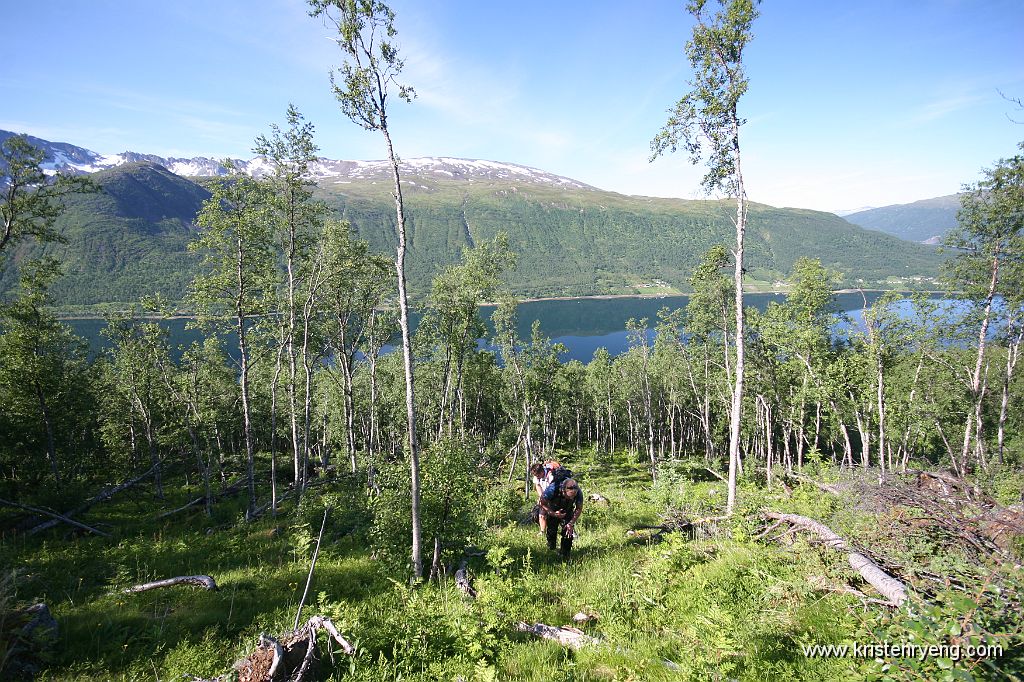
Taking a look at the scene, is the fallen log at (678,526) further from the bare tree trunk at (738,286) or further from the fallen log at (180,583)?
the fallen log at (180,583)

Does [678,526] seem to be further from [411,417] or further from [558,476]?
[411,417]

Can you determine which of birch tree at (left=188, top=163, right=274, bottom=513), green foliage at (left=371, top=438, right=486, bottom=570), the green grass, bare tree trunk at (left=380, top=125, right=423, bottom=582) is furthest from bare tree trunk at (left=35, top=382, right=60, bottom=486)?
bare tree trunk at (left=380, top=125, right=423, bottom=582)

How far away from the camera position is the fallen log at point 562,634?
→ 20.7 feet

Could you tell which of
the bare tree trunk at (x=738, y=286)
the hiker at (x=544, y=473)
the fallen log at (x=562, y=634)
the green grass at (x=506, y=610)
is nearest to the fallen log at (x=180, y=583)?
the green grass at (x=506, y=610)

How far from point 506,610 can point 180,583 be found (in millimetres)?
8137

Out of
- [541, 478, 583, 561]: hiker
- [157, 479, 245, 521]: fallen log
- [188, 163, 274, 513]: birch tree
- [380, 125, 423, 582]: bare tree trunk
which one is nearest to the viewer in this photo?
[380, 125, 423, 582]: bare tree trunk

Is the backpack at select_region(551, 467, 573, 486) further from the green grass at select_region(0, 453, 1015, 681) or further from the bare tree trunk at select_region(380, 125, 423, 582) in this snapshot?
the bare tree trunk at select_region(380, 125, 423, 582)

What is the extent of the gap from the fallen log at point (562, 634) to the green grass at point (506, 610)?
210 millimetres

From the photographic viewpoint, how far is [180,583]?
31.2 ft

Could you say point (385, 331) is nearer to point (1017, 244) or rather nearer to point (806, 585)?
point (806, 585)

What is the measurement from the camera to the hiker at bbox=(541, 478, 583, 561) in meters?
10.1

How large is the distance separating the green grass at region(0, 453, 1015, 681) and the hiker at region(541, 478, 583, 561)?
63 cm

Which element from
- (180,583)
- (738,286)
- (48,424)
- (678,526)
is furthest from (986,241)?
(48,424)

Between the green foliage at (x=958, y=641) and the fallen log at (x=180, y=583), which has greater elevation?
the green foliage at (x=958, y=641)
